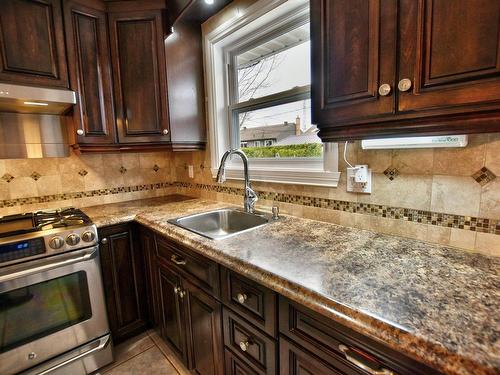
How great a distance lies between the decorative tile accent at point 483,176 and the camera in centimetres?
83

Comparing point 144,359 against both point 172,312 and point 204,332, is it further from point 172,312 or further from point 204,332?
point 204,332

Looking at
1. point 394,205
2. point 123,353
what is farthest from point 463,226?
point 123,353

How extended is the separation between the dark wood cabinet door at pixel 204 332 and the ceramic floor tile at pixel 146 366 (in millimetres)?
334

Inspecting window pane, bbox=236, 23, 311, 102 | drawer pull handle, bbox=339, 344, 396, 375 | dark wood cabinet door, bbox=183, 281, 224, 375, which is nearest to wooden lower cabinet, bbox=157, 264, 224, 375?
dark wood cabinet door, bbox=183, 281, 224, 375

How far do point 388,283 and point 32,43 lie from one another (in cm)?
213

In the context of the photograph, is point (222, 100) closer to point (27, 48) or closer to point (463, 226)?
point (27, 48)

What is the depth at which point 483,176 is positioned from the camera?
85cm

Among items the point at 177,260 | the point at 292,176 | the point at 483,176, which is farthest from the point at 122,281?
the point at 483,176

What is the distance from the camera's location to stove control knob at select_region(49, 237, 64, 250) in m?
1.28

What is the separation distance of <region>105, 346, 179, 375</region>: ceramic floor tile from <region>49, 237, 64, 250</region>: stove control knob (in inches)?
35.2

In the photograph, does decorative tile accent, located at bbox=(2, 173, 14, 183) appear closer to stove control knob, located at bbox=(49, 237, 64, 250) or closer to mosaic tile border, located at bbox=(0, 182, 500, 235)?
mosaic tile border, located at bbox=(0, 182, 500, 235)

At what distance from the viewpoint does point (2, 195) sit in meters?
1.67

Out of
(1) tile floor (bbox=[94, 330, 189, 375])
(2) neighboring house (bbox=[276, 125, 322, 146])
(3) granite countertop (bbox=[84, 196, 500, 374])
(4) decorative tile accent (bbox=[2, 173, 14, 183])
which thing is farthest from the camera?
(4) decorative tile accent (bbox=[2, 173, 14, 183])

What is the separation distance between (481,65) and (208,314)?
4.16ft
